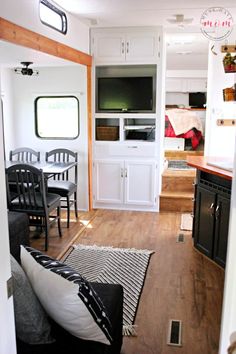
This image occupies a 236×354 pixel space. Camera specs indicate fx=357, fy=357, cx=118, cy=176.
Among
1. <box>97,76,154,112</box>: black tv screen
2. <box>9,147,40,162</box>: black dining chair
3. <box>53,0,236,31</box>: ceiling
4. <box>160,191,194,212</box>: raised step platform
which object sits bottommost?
<box>160,191,194,212</box>: raised step platform

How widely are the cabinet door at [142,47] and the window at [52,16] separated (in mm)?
1258

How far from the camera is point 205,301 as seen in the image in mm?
3002

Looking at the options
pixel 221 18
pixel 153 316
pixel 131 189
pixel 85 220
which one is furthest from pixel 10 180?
pixel 221 18

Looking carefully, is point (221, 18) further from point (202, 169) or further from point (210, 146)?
point (210, 146)

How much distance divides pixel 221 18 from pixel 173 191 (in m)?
2.87

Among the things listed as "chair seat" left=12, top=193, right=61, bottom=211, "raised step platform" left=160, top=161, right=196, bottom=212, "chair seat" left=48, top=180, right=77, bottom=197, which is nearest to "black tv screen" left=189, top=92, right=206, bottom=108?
"raised step platform" left=160, top=161, right=196, bottom=212

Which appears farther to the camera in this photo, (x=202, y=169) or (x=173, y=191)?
(x=173, y=191)

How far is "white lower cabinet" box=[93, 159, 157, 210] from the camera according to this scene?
5418 mm

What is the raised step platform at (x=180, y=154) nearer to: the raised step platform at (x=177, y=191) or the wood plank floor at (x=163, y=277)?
the raised step platform at (x=177, y=191)

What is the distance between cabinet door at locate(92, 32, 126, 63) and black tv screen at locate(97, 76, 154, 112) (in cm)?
29

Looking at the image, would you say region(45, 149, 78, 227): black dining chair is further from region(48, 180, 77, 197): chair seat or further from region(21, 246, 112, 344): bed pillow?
region(21, 246, 112, 344): bed pillow

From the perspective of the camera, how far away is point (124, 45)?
16.9 ft

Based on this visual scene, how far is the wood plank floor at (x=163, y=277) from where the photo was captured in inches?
99.7

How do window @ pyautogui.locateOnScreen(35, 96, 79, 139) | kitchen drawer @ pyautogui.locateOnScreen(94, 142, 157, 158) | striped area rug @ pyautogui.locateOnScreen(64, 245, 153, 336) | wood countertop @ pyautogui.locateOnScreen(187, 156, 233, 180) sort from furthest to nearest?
window @ pyautogui.locateOnScreen(35, 96, 79, 139), kitchen drawer @ pyautogui.locateOnScreen(94, 142, 157, 158), wood countertop @ pyautogui.locateOnScreen(187, 156, 233, 180), striped area rug @ pyautogui.locateOnScreen(64, 245, 153, 336)
